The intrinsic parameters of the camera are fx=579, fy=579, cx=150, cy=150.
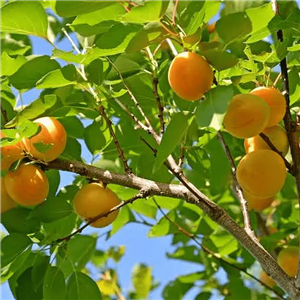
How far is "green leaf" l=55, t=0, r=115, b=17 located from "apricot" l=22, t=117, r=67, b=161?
1.02ft

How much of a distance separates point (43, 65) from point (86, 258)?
26.9 inches

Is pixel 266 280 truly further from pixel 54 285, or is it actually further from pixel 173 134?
pixel 173 134

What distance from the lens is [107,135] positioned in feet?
4.75

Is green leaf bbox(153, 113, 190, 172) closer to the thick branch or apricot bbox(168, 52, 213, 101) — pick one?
apricot bbox(168, 52, 213, 101)

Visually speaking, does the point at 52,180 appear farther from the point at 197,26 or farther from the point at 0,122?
the point at 197,26

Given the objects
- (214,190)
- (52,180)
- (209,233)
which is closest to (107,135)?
(52,180)

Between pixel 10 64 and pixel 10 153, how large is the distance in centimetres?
22

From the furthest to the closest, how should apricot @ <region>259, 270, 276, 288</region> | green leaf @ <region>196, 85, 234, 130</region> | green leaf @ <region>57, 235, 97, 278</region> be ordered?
apricot @ <region>259, 270, 276, 288</region>, green leaf @ <region>57, 235, 97, 278</region>, green leaf @ <region>196, 85, 234, 130</region>

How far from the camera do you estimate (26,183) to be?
1225mm

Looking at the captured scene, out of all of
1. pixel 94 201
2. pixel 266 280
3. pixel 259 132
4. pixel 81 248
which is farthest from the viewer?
pixel 266 280

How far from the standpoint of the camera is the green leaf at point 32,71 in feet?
4.20

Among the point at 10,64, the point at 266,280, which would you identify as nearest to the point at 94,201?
the point at 10,64

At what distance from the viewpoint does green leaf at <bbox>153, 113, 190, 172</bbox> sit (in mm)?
927

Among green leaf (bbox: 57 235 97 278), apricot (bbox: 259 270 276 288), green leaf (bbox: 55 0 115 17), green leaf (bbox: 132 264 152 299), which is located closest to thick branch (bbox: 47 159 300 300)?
green leaf (bbox: 55 0 115 17)
